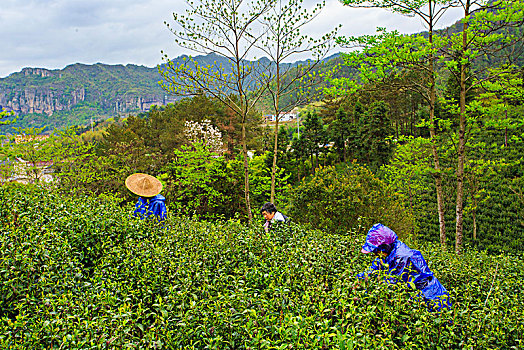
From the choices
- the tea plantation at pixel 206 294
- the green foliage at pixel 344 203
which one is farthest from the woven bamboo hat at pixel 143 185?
the green foliage at pixel 344 203

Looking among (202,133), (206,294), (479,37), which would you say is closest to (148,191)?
(206,294)

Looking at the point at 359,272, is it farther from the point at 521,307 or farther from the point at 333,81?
the point at 333,81

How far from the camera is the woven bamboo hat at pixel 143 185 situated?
19.8 ft

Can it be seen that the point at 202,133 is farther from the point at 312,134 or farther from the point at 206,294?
the point at 206,294

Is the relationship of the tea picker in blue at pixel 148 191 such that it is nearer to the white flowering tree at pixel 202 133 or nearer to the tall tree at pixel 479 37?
the tall tree at pixel 479 37

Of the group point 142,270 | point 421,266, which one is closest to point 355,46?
point 421,266

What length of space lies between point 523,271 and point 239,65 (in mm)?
Answer: 6866

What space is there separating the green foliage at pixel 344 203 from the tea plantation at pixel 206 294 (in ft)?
13.0

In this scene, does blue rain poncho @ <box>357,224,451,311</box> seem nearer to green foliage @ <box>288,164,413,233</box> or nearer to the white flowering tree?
green foliage @ <box>288,164,413,233</box>

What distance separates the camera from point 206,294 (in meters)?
2.55

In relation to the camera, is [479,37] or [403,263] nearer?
[403,263]

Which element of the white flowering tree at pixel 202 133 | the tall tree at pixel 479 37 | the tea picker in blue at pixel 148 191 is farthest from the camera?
the white flowering tree at pixel 202 133

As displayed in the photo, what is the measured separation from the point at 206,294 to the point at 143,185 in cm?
412

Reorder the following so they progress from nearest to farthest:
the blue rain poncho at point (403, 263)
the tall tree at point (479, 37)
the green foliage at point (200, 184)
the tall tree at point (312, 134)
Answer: the blue rain poncho at point (403, 263), the tall tree at point (479, 37), the green foliage at point (200, 184), the tall tree at point (312, 134)
